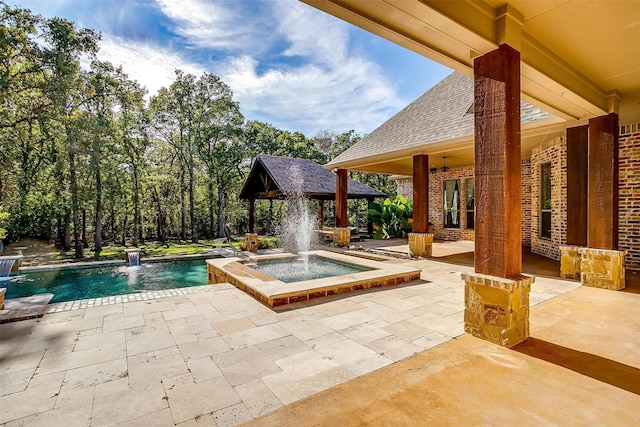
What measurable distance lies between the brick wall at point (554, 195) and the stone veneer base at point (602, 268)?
2147 mm

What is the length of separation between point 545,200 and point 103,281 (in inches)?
515

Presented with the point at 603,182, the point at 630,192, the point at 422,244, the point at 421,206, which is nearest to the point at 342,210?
the point at 421,206

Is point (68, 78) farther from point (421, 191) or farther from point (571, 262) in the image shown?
point (571, 262)

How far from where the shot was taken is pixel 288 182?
12734mm

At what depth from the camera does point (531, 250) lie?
9117 millimetres

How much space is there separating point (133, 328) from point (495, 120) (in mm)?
4636

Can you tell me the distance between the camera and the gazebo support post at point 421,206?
8398 mm

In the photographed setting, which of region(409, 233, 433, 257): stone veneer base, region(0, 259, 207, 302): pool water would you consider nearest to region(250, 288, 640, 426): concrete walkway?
region(409, 233, 433, 257): stone veneer base

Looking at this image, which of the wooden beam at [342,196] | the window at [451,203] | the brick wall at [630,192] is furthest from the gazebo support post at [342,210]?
the brick wall at [630,192]

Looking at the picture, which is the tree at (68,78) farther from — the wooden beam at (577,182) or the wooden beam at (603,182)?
the wooden beam at (603,182)

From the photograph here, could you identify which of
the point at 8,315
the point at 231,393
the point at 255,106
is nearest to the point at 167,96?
the point at 255,106

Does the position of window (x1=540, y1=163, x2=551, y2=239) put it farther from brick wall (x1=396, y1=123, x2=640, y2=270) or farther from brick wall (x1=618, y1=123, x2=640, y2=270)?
brick wall (x1=618, y1=123, x2=640, y2=270)

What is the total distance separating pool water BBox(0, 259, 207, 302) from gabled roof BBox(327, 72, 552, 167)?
22.1 feet

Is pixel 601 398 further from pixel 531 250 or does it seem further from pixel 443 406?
pixel 531 250
